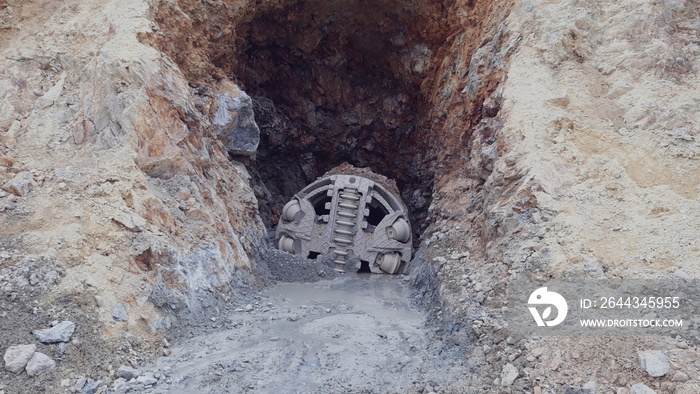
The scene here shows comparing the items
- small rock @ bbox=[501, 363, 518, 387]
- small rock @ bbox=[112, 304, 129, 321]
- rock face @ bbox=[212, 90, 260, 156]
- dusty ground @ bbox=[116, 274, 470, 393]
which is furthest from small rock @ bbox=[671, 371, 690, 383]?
rock face @ bbox=[212, 90, 260, 156]

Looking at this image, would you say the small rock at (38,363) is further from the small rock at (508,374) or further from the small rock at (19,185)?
the small rock at (508,374)

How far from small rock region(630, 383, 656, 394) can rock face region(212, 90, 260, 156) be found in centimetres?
690

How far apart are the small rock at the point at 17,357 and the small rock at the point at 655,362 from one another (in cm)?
454

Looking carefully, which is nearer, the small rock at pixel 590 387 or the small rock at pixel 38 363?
the small rock at pixel 590 387

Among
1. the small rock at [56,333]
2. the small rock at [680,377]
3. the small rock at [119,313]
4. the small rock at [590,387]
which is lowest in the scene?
the small rock at [56,333]

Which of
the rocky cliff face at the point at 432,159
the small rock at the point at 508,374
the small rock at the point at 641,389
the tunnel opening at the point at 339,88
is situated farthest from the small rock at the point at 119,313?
the tunnel opening at the point at 339,88

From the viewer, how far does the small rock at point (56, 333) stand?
390 cm

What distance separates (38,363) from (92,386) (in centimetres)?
44

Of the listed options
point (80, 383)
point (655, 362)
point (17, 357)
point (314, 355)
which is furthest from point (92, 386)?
point (655, 362)

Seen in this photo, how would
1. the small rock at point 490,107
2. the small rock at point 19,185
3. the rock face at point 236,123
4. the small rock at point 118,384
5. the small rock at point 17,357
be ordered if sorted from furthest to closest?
the rock face at point 236,123 < the small rock at point 490,107 < the small rock at point 19,185 < the small rock at point 118,384 < the small rock at point 17,357

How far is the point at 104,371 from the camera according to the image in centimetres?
391

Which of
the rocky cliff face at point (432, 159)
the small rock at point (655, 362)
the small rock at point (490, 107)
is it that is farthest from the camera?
the small rock at point (490, 107)

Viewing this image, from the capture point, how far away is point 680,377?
A: 10.7 ft

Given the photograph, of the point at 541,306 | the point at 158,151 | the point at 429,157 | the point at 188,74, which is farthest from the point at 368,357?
the point at 429,157
